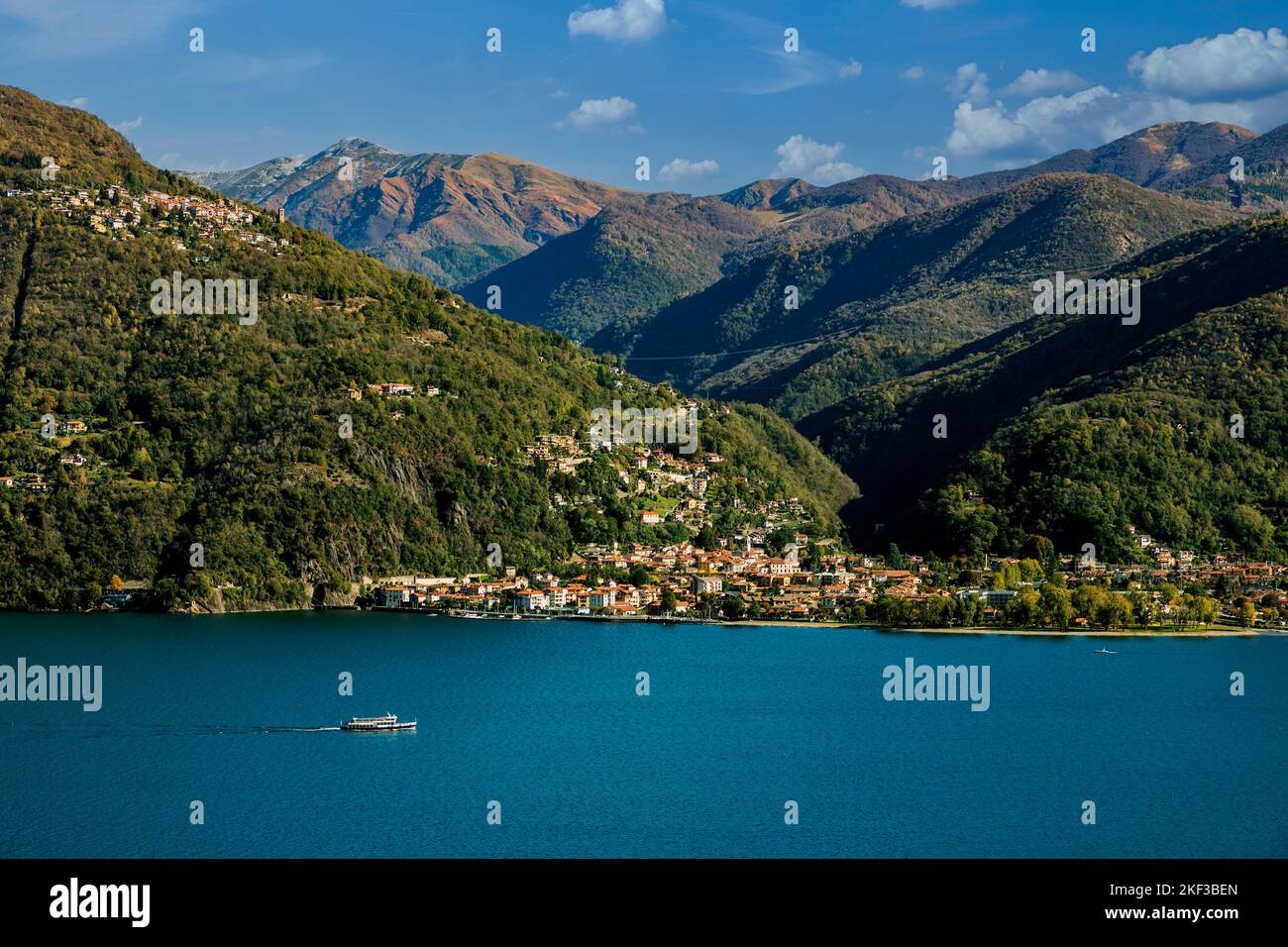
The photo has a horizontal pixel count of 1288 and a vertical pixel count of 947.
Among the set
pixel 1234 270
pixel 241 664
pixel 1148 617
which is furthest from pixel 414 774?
pixel 1234 270

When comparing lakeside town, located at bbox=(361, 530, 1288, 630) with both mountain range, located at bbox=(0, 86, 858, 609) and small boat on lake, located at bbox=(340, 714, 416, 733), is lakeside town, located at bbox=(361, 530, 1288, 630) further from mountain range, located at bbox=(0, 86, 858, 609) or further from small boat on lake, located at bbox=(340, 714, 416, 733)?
small boat on lake, located at bbox=(340, 714, 416, 733)

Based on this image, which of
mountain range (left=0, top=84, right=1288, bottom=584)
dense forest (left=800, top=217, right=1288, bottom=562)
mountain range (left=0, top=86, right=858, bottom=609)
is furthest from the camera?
dense forest (left=800, top=217, right=1288, bottom=562)

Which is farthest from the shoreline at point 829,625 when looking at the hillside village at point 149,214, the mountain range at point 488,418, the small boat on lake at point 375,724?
the hillside village at point 149,214

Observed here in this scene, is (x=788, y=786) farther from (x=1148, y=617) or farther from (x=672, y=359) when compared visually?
(x=672, y=359)

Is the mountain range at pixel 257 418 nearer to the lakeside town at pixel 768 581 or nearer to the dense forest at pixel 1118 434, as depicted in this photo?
the lakeside town at pixel 768 581

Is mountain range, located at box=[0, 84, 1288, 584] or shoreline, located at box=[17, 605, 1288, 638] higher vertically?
mountain range, located at box=[0, 84, 1288, 584]

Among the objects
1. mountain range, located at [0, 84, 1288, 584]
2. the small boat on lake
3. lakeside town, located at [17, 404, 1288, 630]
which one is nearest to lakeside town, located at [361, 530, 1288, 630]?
lakeside town, located at [17, 404, 1288, 630]
